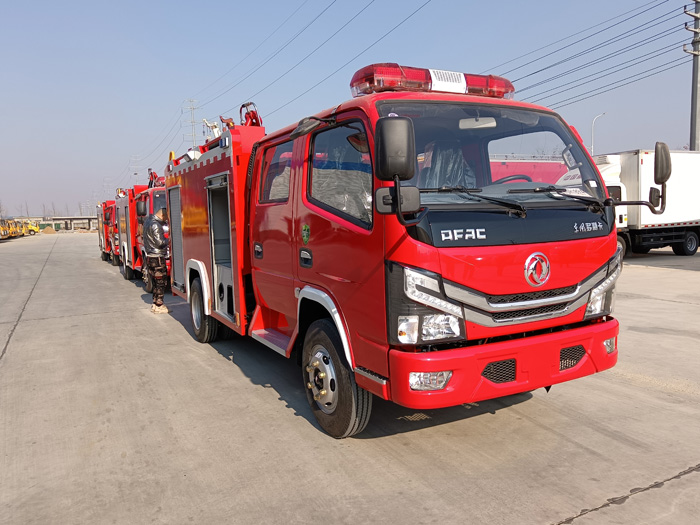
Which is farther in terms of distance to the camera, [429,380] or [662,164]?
[662,164]

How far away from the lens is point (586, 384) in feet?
16.0

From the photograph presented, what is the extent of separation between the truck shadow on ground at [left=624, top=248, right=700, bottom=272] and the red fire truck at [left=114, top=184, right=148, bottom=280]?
1346 cm

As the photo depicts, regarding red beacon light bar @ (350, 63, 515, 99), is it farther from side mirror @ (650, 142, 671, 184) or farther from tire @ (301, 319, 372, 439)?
tire @ (301, 319, 372, 439)

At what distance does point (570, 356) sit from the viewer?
340 cm

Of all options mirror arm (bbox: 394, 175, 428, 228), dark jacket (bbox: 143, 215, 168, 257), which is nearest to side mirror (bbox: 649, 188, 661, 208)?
mirror arm (bbox: 394, 175, 428, 228)

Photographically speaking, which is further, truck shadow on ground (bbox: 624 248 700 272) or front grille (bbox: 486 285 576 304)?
truck shadow on ground (bbox: 624 248 700 272)

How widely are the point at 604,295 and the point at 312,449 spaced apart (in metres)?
2.29

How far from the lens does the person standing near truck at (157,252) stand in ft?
31.7

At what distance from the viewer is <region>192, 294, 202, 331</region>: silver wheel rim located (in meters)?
6.96

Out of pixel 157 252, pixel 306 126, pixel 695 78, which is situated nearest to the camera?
pixel 306 126

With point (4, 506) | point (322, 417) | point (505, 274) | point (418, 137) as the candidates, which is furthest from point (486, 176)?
point (4, 506)

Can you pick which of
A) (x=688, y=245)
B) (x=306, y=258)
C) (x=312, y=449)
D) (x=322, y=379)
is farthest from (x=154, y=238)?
(x=688, y=245)

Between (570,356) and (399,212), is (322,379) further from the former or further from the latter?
(570,356)

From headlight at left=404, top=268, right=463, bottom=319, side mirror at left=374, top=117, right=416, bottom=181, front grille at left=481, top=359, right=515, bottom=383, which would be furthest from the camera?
front grille at left=481, top=359, right=515, bottom=383
